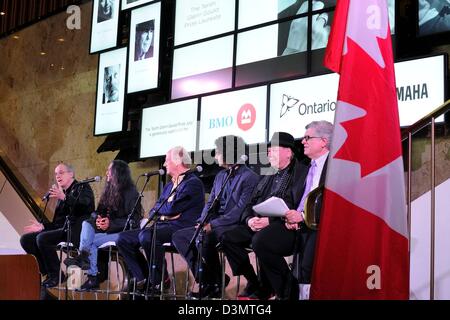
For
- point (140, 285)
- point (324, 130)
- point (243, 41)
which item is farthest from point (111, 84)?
point (324, 130)

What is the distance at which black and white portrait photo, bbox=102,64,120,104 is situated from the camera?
796 centimetres

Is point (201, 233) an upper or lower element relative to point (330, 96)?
lower

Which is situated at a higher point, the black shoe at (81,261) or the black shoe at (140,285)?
the black shoe at (81,261)

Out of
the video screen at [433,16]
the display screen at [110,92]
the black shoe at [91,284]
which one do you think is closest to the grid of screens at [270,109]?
the video screen at [433,16]

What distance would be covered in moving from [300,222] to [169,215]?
1618 millimetres

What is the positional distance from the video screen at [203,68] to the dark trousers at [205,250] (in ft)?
6.19

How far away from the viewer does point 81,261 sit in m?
6.33

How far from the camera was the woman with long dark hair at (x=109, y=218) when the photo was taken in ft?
20.8

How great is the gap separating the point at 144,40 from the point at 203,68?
1.07 m

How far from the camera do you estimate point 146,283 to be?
604 cm

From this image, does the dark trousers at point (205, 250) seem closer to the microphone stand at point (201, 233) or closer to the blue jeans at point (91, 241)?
the microphone stand at point (201, 233)

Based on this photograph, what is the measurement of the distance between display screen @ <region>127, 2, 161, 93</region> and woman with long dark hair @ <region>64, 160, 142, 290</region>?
1357mm

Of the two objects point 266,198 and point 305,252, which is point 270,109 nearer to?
point 266,198

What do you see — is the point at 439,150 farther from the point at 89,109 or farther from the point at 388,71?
the point at 89,109
